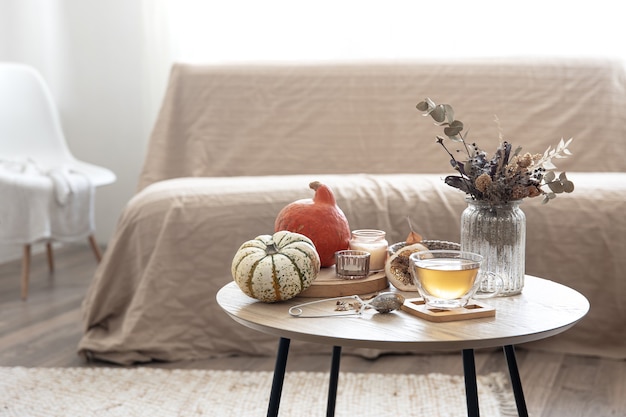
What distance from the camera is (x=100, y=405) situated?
194 cm

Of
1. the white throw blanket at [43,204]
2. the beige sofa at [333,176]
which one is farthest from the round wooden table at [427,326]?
the white throw blanket at [43,204]

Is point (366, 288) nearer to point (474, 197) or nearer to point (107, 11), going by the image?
point (474, 197)

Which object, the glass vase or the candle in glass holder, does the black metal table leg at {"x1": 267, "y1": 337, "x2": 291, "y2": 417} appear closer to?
the candle in glass holder

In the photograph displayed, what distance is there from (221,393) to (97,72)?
2.64 metres

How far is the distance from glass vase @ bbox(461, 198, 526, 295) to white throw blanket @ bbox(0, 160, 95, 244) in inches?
85.2

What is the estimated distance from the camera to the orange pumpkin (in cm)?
146

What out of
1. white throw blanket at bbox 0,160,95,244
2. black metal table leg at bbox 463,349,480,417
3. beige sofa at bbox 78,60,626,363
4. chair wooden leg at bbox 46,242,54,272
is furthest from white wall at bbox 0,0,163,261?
black metal table leg at bbox 463,349,480,417

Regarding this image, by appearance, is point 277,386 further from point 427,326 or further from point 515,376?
point 515,376

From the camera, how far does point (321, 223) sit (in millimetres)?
1467

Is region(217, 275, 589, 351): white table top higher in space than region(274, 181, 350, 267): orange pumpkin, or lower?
lower

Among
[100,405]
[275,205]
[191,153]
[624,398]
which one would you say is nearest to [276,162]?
[191,153]

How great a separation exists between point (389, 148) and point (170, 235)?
953 mm

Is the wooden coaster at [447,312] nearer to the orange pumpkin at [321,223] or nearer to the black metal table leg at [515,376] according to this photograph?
the black metal table leg at [515,376]

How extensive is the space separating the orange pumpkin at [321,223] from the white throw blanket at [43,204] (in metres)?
1.88
